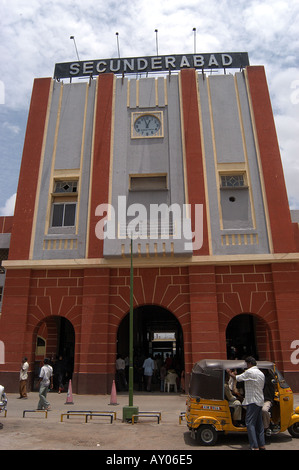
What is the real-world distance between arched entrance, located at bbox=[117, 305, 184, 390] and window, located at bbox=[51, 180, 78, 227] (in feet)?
23.2

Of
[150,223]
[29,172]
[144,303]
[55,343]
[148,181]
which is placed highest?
[29,172]

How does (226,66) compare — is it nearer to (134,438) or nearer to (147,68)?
(147,68)

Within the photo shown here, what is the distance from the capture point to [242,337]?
2145cm

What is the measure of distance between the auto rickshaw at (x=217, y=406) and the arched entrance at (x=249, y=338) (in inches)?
325

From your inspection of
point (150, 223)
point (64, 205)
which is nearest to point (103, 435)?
point (150, 223)

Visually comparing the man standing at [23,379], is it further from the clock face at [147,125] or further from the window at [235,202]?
the clock face at [147,125]

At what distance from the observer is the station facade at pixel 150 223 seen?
16.3 meters

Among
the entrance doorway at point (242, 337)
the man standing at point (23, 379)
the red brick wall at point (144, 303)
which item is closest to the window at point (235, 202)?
the red brick wall at point (144, 303)

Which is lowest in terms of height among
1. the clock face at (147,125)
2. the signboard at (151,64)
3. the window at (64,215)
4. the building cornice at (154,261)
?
the building cornice at (154,261)

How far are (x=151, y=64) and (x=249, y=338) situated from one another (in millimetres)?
17891

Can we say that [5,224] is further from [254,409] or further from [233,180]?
[254,409]

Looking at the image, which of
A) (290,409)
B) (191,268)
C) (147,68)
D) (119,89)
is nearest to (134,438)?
(290,409)

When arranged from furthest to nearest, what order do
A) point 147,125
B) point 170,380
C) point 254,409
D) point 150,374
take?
point 147,125 → point 150,374 → point 170,380 → point 254,409

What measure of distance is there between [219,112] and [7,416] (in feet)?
57.6
